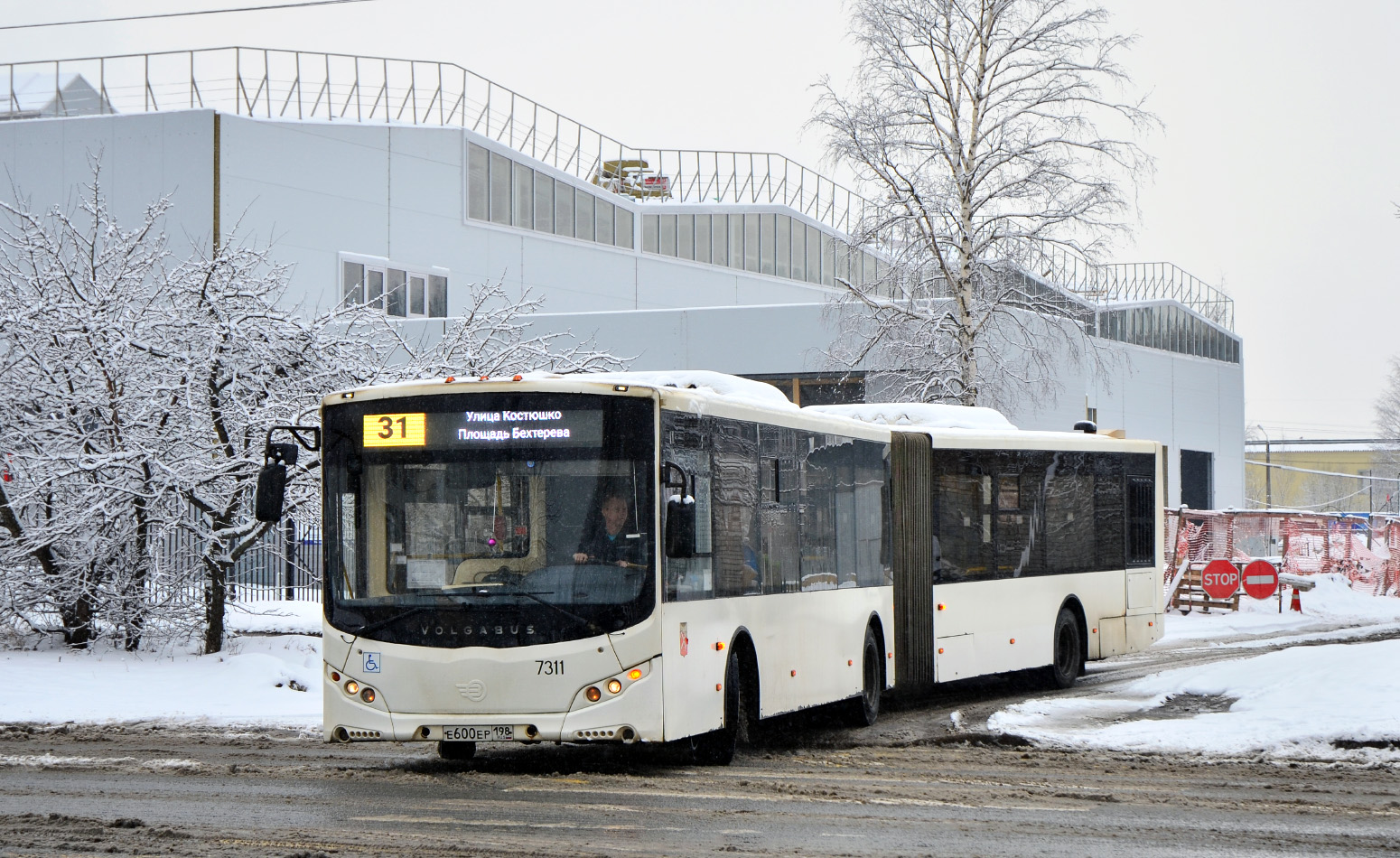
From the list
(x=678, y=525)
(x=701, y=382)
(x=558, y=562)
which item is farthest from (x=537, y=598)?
(x=701, y=382)

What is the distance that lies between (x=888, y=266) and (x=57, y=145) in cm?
2334

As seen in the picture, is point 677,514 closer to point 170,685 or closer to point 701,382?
point 701,382

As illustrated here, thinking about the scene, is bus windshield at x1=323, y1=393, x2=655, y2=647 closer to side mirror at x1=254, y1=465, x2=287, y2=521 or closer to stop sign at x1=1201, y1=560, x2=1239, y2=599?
side mirror at x1=254, y1=465, x2=287, y2=521

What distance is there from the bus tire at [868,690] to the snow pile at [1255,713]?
109 cm

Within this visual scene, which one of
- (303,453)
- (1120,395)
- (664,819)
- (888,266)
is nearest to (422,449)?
(664,819)

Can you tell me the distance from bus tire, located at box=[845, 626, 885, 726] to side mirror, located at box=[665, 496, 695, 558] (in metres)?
4.45

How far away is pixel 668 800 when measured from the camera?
392 inches

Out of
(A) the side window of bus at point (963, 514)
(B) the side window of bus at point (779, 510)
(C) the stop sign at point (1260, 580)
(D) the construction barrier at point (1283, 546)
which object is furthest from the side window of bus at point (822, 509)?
(D) the construction barrier at point (1283, 546)

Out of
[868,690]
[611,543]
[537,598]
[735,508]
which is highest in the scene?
[735,508]

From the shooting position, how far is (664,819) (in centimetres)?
920

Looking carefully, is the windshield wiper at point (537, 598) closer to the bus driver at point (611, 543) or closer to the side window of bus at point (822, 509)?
the bus driver at point (611, 543)

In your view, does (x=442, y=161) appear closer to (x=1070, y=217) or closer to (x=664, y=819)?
(x=1070, y=217)

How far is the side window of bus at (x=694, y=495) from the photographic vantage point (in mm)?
11031

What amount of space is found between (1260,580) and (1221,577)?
0.85 metres
